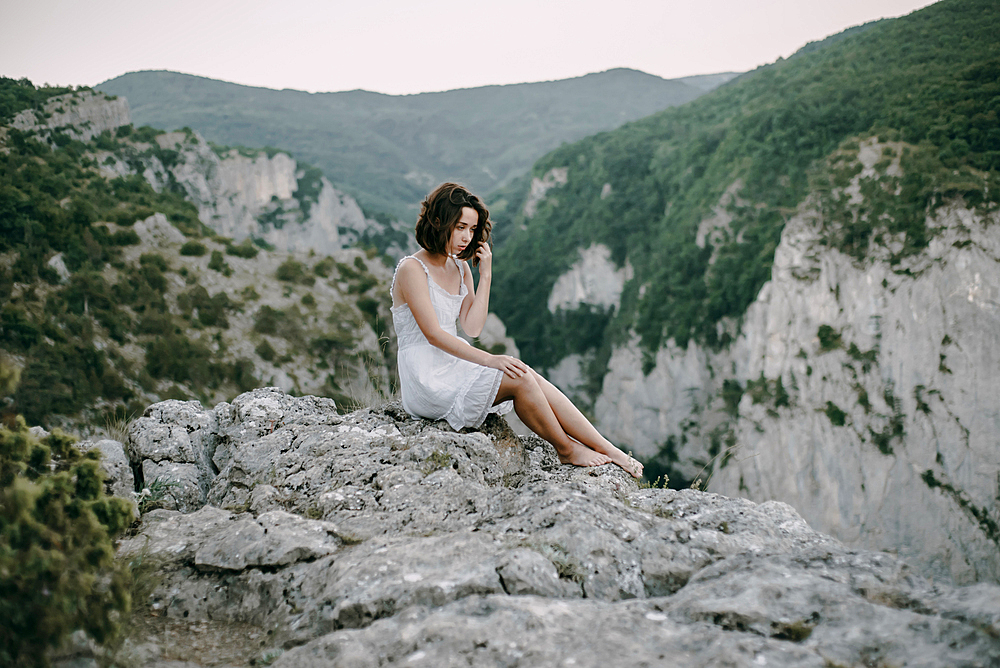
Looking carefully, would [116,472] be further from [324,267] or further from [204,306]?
A: [324,267]

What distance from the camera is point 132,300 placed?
18422 millimetres

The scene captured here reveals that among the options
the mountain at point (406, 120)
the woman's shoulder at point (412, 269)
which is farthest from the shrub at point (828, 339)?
the mountain at point (406, 120)

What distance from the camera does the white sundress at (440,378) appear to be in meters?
3.39

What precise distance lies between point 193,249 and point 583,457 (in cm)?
2219

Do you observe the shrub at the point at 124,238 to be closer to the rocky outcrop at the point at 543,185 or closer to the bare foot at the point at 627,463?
the bare foot at the point at 627,463

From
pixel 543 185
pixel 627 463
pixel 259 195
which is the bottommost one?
pixel 627 463

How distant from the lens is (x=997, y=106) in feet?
94.3

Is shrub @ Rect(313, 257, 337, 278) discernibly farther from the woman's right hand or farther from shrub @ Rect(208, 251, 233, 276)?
the woman's right hand

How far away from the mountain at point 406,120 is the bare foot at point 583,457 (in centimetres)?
9399

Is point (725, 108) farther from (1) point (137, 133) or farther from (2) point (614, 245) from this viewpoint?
(1) point (137, 133)

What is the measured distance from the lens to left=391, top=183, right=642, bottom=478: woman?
335 cm

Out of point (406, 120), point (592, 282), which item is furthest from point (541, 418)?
point (406, 120)

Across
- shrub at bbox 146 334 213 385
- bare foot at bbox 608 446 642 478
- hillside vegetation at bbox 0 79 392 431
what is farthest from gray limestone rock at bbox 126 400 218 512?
shrub at bbox 146 334 213 385

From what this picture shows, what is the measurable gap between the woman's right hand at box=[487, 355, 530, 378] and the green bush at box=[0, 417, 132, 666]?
189 cm
